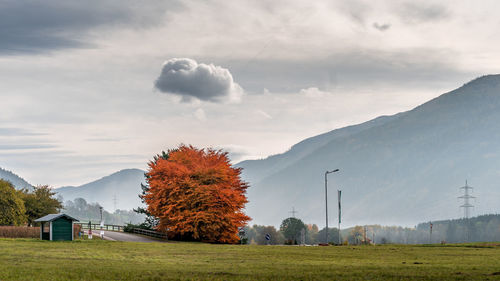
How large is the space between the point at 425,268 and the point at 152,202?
177 feet

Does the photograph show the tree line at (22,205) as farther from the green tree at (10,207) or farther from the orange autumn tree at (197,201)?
the orange autumn tree at (197,201)

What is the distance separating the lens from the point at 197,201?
78.1 m

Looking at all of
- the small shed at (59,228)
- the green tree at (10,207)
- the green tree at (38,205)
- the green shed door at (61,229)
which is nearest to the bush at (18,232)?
the small shed at (59,228)


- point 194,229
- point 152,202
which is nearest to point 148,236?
point 152,202

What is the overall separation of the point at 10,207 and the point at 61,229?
107ft

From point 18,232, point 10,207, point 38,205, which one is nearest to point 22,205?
point 10,207

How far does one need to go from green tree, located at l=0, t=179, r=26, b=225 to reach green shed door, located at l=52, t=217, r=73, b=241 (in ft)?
103

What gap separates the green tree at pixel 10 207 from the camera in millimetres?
95250

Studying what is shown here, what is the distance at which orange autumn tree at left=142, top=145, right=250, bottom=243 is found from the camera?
3073 inches

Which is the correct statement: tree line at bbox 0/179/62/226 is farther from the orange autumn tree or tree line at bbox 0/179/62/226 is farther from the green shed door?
the green shed door

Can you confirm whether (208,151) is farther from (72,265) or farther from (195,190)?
(72,265)

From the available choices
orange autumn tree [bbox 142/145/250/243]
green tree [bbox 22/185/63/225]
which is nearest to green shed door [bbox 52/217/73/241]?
orange autumn tree [bbox 142/145/250/243]

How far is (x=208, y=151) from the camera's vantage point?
286 ft

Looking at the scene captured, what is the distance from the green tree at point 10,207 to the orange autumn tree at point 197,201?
26657mm
